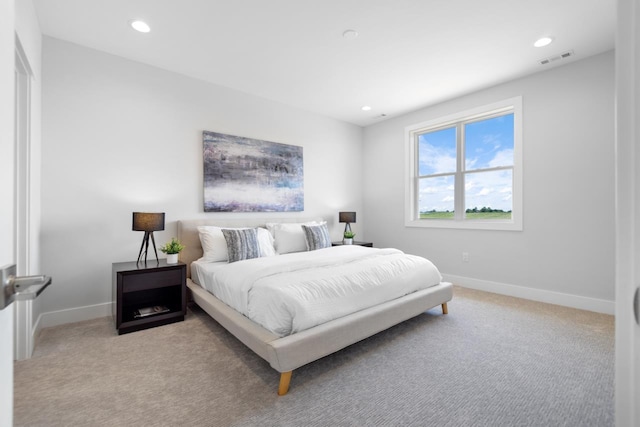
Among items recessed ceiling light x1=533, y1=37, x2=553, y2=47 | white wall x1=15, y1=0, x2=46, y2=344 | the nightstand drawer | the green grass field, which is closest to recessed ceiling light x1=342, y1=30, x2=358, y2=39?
recessed ceiling light x1=533, y1=37, x2=553, y2=47

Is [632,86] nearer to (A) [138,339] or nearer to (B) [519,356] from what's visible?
(B) [519,356]

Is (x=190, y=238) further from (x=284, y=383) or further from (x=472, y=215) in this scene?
(x=472, y=215)

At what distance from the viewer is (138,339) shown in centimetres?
256

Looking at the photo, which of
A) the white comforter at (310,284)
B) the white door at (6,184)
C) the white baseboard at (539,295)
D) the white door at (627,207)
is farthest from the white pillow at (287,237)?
the white door at (627,207)

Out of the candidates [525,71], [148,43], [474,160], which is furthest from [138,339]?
[525,71]

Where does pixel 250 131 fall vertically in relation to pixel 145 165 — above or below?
above

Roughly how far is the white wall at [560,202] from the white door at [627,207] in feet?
11.8

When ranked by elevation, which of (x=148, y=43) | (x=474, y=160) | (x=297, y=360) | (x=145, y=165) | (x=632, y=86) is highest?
(x=148, y=43)

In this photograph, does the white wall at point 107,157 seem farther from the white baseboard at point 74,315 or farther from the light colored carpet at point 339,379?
the light colored carpet at point 339,379

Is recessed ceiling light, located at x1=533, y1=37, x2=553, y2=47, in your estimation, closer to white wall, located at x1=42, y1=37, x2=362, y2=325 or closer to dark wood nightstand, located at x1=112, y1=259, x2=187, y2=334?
white wall, located at x1=42, y1=37, x2=362, y2=325

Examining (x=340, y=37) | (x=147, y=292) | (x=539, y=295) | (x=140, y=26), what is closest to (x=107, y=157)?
(x=140, y=26)

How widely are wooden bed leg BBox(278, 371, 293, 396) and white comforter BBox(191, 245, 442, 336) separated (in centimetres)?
25

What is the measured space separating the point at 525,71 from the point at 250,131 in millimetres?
3566

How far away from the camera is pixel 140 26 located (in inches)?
105
